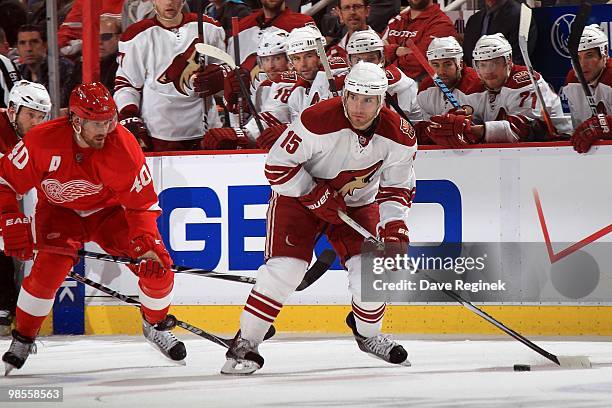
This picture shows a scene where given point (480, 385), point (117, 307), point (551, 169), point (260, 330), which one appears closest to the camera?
point (480, 385)

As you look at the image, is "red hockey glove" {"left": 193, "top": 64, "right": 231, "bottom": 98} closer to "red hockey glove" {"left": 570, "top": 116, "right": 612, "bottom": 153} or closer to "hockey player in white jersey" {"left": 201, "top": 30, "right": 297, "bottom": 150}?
"hockey player in white jersey" {"left": 201, "top": 30, "right": 297, "bottom": 150}

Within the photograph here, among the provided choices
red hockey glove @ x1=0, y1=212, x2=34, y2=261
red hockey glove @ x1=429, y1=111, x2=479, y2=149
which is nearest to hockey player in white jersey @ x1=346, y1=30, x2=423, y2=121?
red hockey glove @ x1=429, y1=111, x2=479, y2=149

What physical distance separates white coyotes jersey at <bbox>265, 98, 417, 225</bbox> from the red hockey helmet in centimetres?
68

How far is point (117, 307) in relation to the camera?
6.76 m

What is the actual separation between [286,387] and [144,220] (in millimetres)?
1109

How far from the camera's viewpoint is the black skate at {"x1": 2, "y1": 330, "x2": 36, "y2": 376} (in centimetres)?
533

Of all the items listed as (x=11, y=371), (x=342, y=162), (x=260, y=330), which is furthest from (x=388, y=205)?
(x=11, y=371)

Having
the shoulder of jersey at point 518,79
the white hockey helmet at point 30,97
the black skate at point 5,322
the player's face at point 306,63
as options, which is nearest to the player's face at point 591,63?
the shoulder of jersey at point 518,79

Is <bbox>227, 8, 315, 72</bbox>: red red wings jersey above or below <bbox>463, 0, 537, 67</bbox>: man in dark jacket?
below

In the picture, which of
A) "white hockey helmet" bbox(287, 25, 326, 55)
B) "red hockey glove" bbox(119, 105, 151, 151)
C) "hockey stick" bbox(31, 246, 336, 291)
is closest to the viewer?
"hockey stick" bbox(31, 246, 336, 291)

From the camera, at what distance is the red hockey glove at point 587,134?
605 cm

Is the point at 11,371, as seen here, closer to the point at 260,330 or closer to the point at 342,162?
the point at 260,330

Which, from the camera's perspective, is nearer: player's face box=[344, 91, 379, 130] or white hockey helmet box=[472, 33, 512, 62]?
A: player's face box=[344, 91, 379, 130]

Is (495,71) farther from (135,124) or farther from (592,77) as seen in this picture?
(135,124)
